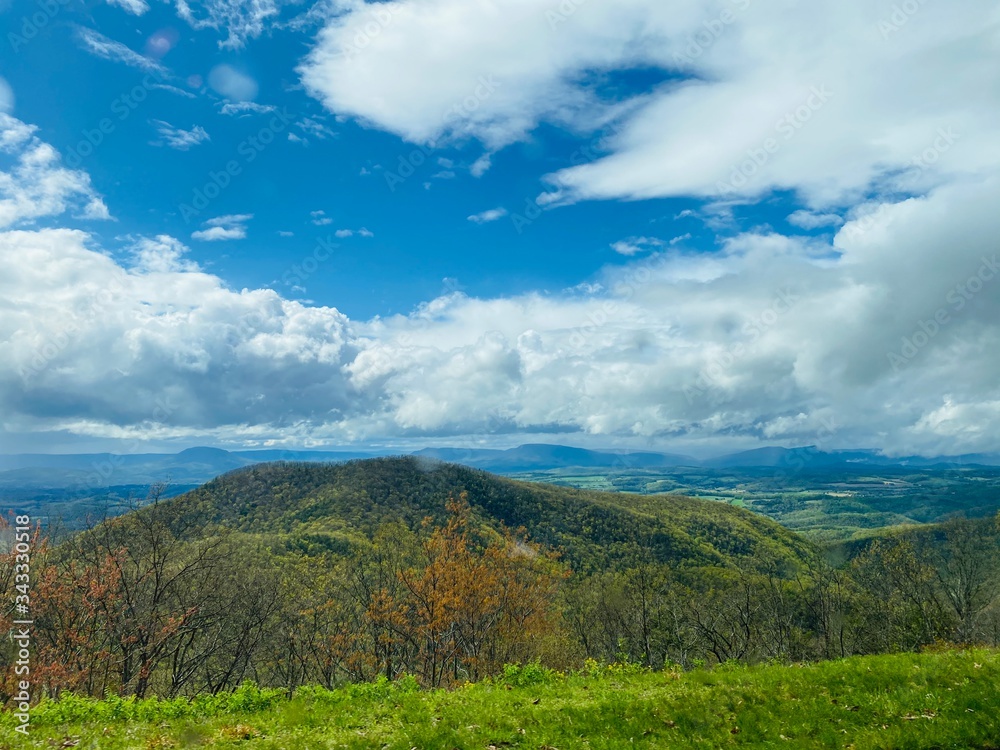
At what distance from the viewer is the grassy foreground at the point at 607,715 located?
11750 mm

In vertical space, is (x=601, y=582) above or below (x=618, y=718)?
below

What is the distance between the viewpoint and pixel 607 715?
13141 millimetres

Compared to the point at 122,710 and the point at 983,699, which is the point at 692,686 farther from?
the point at 122,710

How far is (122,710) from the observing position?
14125mm

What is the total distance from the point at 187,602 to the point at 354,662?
19869 millimetres

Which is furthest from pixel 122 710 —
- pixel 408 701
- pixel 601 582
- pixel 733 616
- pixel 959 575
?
pixel 601 582

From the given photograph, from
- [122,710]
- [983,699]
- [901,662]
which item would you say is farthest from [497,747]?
[901,662]

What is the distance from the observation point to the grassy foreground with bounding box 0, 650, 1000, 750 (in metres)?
11.8

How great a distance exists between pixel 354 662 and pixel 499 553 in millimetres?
20639

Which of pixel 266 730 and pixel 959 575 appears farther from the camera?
pixel 959 575

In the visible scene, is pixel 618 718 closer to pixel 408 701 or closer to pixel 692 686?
pixel 692 686

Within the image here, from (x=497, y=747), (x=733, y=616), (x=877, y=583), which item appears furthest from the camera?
(x=877, y=583)

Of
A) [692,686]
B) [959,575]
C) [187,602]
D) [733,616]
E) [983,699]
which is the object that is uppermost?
[983,699]

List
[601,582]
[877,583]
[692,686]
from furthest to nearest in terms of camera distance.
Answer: [601,582], [877,583], [692,686]
